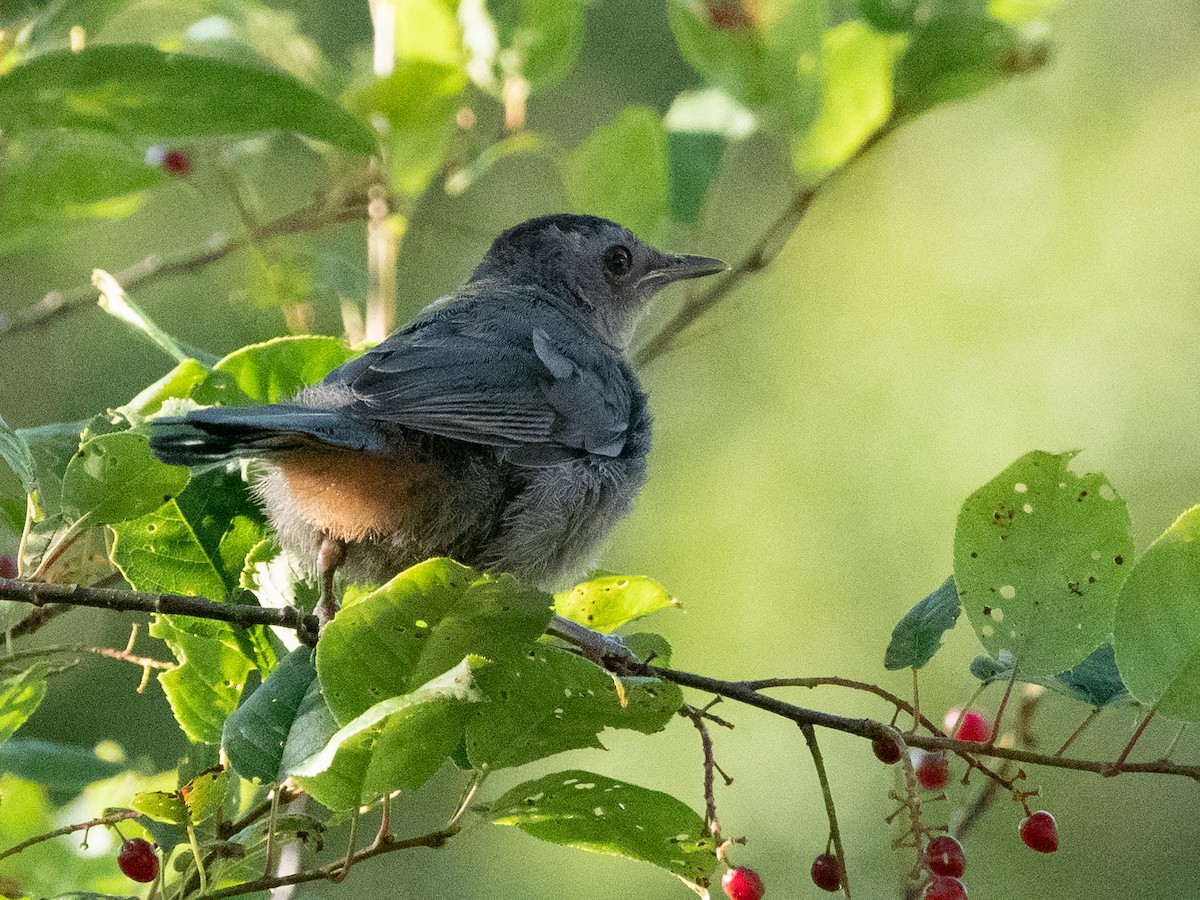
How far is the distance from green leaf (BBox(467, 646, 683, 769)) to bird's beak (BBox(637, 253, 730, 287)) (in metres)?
3.09

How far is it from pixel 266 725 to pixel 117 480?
52 cm

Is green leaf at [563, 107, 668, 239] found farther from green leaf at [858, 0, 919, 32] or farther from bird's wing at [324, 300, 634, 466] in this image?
green leaf at [858, 0, 919, 32]

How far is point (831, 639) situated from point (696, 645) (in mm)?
874

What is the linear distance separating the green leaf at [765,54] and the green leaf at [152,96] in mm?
1468

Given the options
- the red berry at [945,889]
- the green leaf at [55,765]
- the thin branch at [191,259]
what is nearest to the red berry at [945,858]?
the red berry at [945,889]

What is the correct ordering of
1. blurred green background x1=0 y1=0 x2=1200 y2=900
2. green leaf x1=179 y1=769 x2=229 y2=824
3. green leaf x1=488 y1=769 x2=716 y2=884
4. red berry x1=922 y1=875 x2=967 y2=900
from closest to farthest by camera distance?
green leaf x1=179 y1=769 x2=229 y2=824
green leaf x1=488 y1=769 x2=716 y2=884
red berry x1=922 y1=875 x2=967 y2=900
blurred green background x1=0 y1=0 x2=1200 y2=900

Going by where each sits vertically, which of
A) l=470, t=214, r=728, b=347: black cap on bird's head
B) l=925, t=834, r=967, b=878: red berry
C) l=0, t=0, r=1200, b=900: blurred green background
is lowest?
l=0, t=0, r=1200, b=900: blurred green background

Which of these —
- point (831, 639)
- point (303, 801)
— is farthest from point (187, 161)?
point (831, 639)

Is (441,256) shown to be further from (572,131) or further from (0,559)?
(0,559)

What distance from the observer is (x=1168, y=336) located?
9.67 metres

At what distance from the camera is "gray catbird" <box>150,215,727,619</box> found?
9.57ft

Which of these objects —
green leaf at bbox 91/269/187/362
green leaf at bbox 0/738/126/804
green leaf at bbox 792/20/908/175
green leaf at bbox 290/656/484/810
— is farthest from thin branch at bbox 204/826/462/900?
green leaf at bbox 792/20/908/175

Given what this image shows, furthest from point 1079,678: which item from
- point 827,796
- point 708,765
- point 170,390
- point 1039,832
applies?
point 170,390

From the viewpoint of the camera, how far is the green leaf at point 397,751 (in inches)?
82.4
